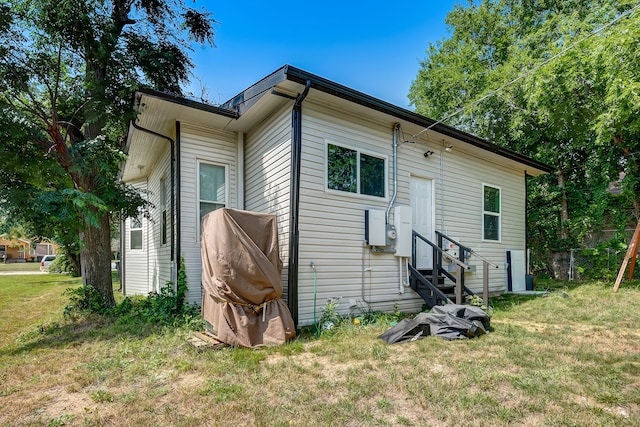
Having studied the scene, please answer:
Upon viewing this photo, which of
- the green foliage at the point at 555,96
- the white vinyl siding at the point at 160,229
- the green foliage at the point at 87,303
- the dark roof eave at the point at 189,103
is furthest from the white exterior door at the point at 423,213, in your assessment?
the green foliage at the point at 87,303

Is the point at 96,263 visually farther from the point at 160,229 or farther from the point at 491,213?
the point at 491,213

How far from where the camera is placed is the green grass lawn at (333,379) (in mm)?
2484

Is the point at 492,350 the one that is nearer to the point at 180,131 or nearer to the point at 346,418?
A: the point at 346,418

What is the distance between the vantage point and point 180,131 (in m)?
6.03

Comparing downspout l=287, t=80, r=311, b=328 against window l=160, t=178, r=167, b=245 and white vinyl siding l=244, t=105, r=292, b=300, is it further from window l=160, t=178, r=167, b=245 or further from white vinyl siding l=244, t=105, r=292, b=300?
window l=160, t=178, r=167, b=245

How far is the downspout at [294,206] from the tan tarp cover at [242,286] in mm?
369

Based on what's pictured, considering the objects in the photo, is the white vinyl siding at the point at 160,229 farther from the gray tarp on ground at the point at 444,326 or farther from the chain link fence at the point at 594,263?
the chain link fence at the point at 594,263

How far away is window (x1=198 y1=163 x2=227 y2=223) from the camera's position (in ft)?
20.6

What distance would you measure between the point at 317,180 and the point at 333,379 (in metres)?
3.03

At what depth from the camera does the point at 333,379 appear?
10.4 feet

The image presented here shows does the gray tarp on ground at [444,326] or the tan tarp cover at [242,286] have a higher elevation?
the tan tarp cover at [242,286]

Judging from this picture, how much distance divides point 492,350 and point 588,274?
9.30m

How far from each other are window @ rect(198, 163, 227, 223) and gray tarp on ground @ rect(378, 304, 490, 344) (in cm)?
382

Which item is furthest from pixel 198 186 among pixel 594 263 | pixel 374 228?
pixel 594 263
